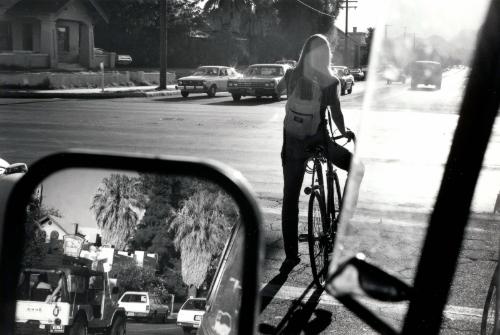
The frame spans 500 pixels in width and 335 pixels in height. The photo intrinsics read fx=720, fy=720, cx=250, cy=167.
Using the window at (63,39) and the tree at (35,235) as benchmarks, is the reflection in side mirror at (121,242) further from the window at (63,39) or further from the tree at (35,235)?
the window at (63,39)

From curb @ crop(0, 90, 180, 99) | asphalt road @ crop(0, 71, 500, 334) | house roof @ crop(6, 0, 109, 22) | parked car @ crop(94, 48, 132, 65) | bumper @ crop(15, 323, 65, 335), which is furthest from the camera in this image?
parked car @ crop(94, 48, 132, 65)

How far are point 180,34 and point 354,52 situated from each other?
3392 centimetres

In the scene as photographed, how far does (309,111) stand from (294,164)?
1.37 ft

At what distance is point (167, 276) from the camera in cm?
167

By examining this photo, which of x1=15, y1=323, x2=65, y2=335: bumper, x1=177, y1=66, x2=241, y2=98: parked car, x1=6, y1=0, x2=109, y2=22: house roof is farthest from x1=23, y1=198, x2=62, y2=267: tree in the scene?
x1=6, y1=0, x2=109, y2=22: house roof

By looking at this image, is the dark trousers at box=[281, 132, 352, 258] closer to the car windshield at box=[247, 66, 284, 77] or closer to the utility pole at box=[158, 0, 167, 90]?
the car windshield at box=[247, 66, 284, 77]

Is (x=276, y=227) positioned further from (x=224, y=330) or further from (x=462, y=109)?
(x=224, y=330)

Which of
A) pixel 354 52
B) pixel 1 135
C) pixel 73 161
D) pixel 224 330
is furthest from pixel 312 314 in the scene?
pixel 354 52

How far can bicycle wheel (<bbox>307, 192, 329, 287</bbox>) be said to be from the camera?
5.25 m

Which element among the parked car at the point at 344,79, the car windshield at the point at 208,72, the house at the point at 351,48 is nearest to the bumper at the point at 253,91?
the car windshield at the point at 208,72

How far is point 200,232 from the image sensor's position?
5.62 ft

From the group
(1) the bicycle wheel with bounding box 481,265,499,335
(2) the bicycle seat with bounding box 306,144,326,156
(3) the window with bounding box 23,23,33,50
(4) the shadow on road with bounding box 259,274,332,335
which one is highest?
(3) the window with bounding box 23,23,33,50

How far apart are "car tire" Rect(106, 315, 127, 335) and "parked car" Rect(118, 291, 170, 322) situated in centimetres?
2

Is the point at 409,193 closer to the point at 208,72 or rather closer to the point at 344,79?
the point at 208,72
